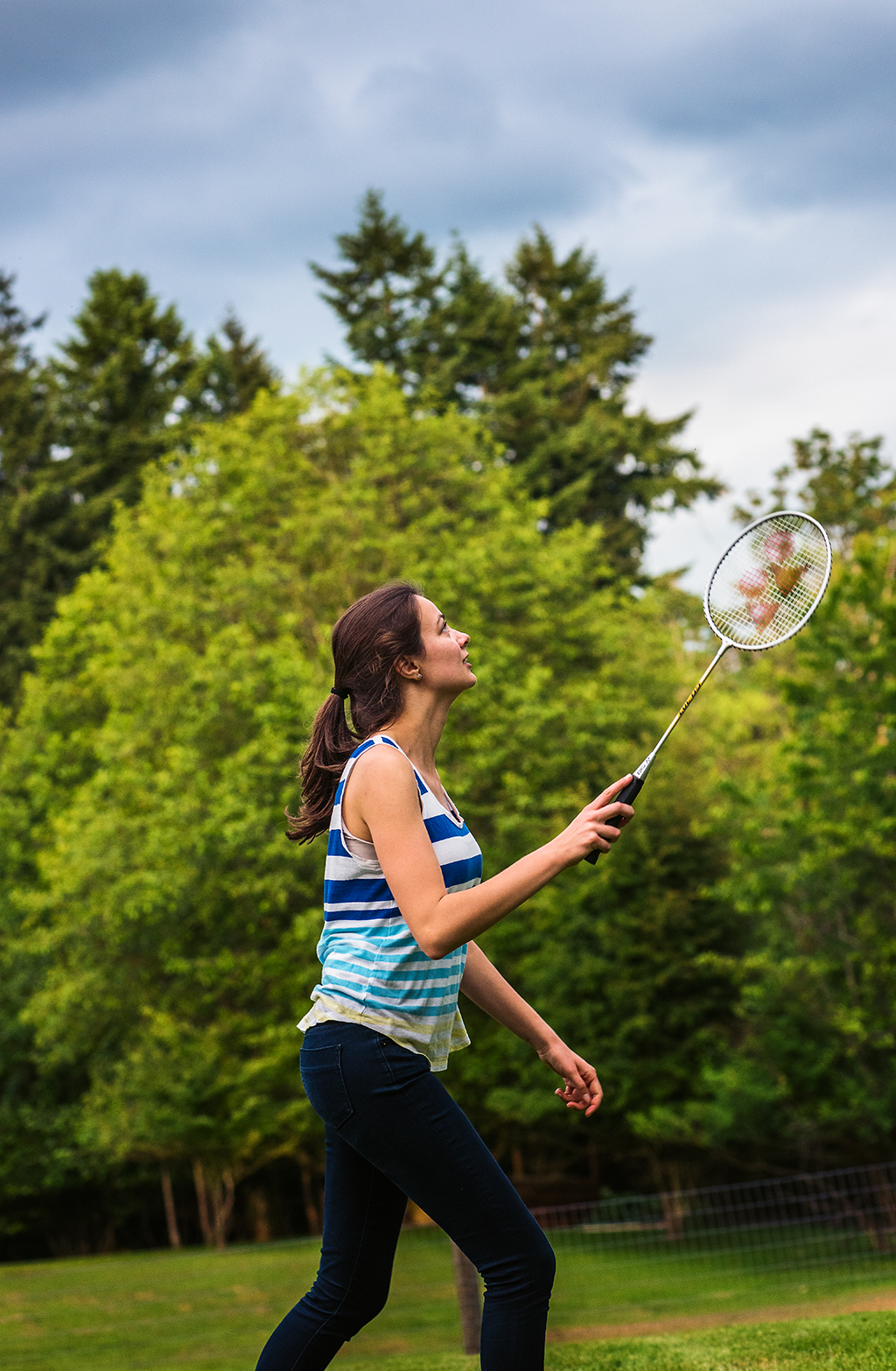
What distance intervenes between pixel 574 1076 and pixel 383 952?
728 millimetres

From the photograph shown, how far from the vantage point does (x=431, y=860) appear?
100 inches

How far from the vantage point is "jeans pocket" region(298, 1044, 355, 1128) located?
8.46 feet

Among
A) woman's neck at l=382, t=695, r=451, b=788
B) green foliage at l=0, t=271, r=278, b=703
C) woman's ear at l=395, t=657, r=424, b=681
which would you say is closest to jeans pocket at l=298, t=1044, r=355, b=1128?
woman's neck at l=382, t=695, r=451, b=788

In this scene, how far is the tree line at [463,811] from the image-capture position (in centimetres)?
1639

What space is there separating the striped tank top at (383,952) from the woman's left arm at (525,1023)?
27 centimetres

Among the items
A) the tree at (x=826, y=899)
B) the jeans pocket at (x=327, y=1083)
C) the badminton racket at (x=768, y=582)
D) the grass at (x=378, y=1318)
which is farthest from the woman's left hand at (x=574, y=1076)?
the tree at (x=826, y=899)

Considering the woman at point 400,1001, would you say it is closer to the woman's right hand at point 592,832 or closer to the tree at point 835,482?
the woman's right hand at point 592,832

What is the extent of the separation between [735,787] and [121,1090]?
34.7 ft

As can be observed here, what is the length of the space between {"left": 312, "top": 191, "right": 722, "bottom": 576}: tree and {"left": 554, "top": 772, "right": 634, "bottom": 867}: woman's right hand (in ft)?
109

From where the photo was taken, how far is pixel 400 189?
3856 centimetres

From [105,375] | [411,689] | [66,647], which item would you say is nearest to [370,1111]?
[411,689]

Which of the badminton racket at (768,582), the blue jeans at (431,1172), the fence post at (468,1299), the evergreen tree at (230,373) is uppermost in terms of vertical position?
the evergreen tree at (230,373)

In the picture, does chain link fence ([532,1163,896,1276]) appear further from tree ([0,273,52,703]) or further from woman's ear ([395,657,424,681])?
tree ([0,273,52,703])

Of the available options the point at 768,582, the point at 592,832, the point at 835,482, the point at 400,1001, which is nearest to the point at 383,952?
the point at 400,1001
